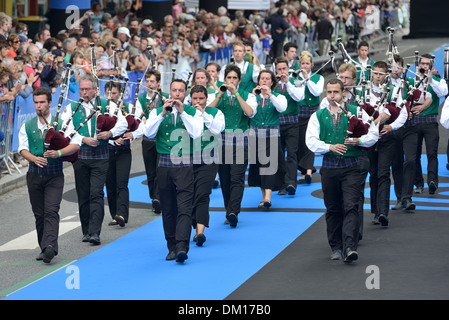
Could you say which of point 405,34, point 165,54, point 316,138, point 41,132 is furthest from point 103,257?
point 405,34

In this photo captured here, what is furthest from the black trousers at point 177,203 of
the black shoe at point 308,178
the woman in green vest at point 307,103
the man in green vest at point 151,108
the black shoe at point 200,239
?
the black shoe at point 308,178

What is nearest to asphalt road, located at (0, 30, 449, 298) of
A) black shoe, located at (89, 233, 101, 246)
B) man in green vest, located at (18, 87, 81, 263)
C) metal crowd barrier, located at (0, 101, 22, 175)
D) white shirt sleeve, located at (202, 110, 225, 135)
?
black shoe, located at (89, 233, 101, 246)

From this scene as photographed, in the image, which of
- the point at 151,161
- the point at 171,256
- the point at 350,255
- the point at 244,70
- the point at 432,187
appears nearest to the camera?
the point at 350,255

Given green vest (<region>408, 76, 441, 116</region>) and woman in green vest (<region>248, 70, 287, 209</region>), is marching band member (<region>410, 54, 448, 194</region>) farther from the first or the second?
woman in green vest (<region>248, 70, 287, 209</region>)

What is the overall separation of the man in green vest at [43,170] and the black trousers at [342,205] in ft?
9.59

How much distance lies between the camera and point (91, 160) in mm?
11641

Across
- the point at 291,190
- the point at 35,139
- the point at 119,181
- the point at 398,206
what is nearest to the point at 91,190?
the point at 119,181

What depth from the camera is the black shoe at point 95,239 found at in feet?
37.5

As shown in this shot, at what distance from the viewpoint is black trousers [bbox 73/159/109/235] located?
11555mm

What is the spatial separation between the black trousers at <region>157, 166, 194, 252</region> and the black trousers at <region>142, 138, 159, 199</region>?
2727 mm

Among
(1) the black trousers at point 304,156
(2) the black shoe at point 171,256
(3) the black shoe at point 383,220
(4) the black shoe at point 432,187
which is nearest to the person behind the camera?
(2) the black shoe at point 171,256

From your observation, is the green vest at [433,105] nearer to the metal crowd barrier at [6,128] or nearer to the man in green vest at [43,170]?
the man in green vest at [43,170]

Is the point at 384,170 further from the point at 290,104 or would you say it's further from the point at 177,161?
the point at 177,161

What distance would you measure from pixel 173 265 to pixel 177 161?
1.15 metres
